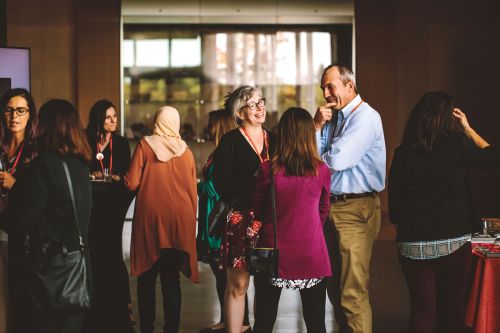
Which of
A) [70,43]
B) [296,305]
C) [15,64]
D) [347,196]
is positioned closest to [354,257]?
[347,196]

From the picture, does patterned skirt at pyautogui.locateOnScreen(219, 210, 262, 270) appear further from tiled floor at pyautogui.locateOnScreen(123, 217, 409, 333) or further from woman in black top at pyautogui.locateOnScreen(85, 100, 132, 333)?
tiled floor at pyautogui.locateOnScreen(123, 217, 409, 333)

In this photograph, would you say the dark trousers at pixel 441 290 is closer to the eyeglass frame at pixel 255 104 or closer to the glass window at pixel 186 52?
the eyeglass frame at pixel 255 104

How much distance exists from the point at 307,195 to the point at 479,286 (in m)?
1.28

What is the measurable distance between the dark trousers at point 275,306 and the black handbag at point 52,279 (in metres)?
1.02

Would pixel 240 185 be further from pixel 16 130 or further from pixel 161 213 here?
pixel 16 130

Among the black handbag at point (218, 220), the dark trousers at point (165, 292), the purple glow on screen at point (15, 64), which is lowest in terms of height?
the dark trousers at point (165, 292)

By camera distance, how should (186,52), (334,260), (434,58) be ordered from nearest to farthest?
(334,260), (434,58), (186,52)

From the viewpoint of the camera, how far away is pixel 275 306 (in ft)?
14.1

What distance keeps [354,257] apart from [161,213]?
1.45 metres

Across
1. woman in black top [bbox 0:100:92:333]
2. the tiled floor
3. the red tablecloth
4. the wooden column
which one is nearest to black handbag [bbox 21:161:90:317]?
woman in black top [bbox 0:100:92:333]

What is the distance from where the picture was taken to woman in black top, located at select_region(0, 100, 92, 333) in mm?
3678

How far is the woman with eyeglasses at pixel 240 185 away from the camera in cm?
472

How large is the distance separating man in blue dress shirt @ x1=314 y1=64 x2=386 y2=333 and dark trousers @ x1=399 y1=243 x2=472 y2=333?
0.47 meters

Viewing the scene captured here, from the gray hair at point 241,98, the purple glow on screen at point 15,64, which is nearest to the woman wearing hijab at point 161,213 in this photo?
the gray hair at point 241,98
